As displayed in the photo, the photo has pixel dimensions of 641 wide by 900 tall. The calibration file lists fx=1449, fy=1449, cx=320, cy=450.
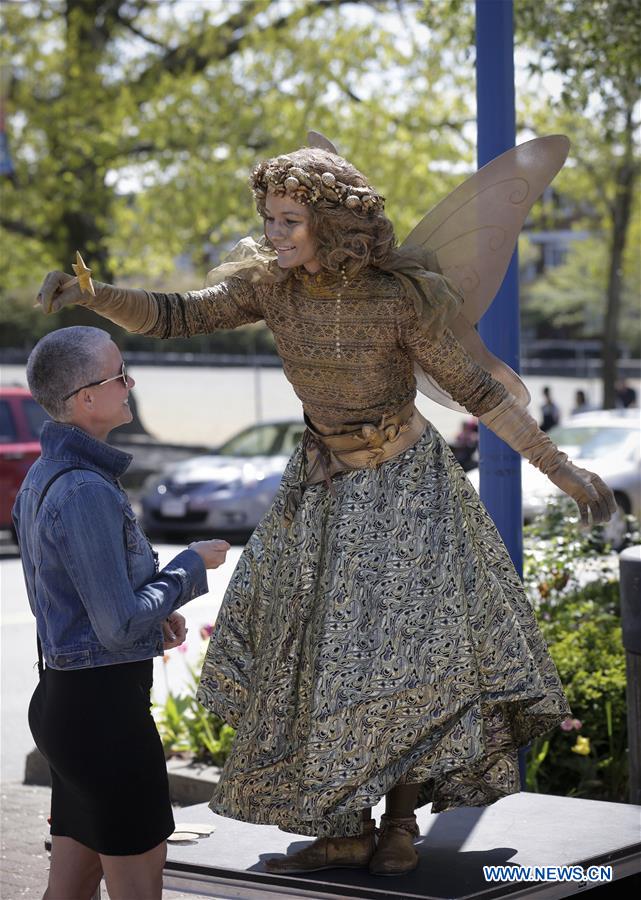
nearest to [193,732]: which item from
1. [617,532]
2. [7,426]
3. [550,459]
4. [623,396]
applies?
[550,459]

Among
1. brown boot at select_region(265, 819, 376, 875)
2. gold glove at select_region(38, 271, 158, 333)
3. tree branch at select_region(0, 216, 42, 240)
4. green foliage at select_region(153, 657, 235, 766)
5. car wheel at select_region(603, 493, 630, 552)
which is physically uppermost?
tree branch at select_region(0, 216, 42, 240)

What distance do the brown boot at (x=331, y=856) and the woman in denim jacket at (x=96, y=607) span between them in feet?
2.67

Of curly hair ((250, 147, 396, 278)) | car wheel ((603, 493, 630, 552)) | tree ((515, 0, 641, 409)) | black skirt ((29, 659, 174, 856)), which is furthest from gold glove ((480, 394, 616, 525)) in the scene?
tree ((515, 0, 641, 409))

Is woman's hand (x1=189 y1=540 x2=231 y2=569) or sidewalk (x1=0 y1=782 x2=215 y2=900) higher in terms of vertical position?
woman's hand (x1=189 y1=540 x2=231 y2=569)

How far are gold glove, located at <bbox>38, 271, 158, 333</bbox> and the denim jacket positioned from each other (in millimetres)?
422

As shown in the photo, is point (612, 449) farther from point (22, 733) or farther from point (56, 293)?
point (56, 293)

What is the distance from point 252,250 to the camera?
4.34 metres

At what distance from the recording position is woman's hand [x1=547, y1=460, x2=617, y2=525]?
13.7 ft

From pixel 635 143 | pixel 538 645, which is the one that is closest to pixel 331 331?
pixel 538 645

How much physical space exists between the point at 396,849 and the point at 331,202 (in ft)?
5.94

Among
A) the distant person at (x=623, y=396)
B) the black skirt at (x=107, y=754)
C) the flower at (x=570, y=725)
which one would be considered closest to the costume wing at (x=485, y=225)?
the black skirt at (x=107, y=754)

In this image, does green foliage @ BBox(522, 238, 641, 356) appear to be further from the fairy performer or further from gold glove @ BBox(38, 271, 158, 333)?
gold glove @ BBox(38, 271, 158, 333)

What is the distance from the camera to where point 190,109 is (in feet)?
66.9

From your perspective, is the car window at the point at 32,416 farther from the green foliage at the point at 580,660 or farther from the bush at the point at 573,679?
the green foliage at the point at 580,660
